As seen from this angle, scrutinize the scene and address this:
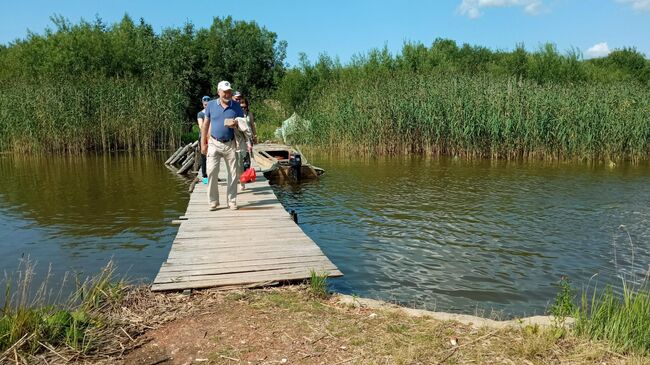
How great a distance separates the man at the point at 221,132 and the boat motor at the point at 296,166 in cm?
625

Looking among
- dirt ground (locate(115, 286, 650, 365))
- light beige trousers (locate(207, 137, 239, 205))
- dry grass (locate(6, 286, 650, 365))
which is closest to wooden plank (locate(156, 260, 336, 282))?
dry grass (locate(6, 286, 650, 365))

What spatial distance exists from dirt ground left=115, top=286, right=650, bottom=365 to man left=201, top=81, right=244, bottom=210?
11.7 feet

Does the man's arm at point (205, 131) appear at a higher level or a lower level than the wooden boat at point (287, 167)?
higher

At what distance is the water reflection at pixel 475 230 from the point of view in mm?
6309

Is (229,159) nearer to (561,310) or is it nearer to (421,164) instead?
(561,310)

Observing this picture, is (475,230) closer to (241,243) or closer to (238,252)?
(241,243)

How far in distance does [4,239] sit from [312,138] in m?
15.2

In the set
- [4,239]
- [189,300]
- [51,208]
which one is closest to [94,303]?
[189,300]

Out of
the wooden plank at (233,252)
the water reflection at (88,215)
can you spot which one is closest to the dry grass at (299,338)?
the wooden plank at (233,252)

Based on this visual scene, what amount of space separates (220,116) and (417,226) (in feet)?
13.6

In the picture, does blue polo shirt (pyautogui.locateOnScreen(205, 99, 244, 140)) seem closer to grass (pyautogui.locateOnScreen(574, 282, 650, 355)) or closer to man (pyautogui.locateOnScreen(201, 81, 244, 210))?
man (pyautogui.locateOnScreen(201, 81, 244, 210))

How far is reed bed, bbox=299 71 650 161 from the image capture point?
17781 millimetres

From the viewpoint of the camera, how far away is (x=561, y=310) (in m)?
4.37

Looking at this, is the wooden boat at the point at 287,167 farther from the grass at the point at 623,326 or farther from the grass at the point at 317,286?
the grass at the point at 623,326
